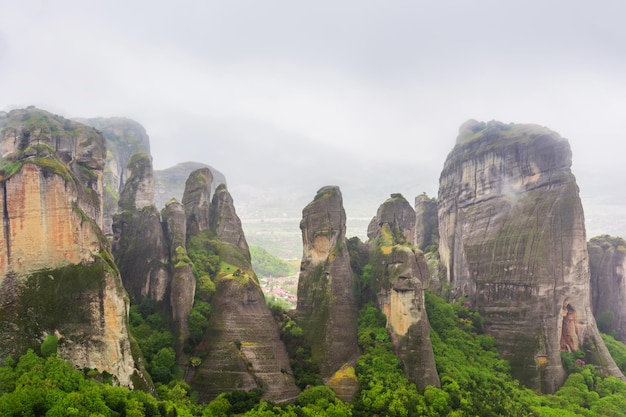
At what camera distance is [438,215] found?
6738 centimetres

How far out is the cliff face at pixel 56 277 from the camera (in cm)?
2873

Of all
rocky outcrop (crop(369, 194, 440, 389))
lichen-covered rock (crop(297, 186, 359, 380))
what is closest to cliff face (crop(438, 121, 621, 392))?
rocky outcrop (crop(369, 194, 440, 389))

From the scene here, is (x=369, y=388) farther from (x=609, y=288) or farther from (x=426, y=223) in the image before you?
(x=426, y=223)

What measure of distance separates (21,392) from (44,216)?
11.9 m

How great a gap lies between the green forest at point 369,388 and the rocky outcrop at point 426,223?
22187 millimetres

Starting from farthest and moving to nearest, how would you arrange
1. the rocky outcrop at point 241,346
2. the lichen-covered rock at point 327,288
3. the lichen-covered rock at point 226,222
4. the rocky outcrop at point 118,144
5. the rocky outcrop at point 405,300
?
the rocky outcrop at point 118,144
the lichen-covered rock at point 226,222
the lichen-covered rock at point 327,288
the rocky outcrop at point 405,300
the rocky outcrop at point 241,346

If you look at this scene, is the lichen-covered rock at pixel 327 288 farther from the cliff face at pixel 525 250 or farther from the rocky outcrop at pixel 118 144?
the rocky outcrop at pixel 118 144

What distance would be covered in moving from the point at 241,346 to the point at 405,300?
15.1 metres

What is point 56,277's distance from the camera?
30062 millimetres

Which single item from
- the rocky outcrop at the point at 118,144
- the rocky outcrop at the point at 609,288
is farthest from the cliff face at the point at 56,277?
the rocky outcrop at the point at 609,288

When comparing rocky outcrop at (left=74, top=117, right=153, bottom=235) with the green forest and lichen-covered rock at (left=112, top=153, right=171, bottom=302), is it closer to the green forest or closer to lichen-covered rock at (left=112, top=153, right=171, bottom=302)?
lichen-covered rock at (left=112, top=153, right=171, bottom=302)

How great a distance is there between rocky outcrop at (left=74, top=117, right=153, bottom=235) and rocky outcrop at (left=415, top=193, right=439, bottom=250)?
5121cm

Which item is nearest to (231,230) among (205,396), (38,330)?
(205,396)

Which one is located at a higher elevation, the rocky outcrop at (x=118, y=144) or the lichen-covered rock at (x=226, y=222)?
the rocky outcrop at (x=118, y=144)
